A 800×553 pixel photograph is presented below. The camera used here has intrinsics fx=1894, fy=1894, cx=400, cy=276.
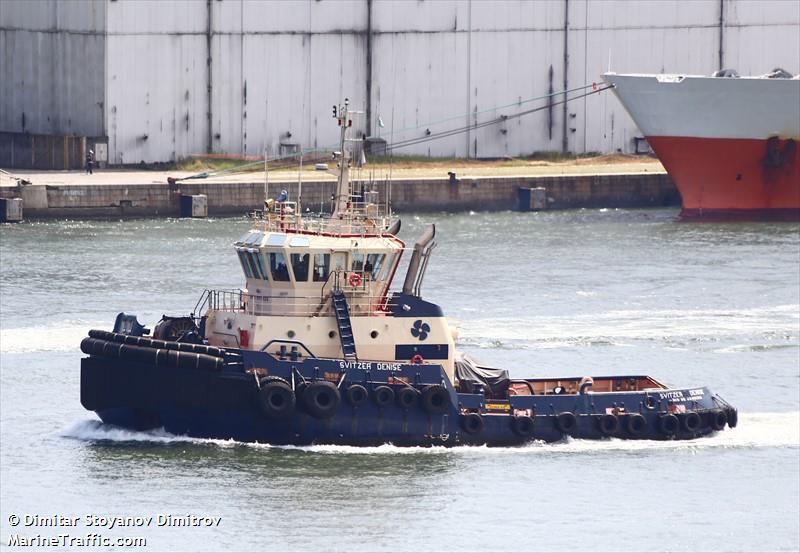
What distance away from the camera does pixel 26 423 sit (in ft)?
85.9

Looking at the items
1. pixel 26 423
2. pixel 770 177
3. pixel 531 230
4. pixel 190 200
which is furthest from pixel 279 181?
pixel 26 423

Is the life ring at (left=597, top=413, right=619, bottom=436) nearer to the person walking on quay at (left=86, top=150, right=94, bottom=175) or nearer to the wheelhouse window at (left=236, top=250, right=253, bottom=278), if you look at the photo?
the wheelhouse window at (left=236, top=250, right=253, bottom=278)

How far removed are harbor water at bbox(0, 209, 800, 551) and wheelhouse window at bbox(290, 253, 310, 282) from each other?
2.25m

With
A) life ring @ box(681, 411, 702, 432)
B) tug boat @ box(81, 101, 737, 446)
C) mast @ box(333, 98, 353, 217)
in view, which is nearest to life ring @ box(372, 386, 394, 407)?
tug boat @ box(81, 101, 737, 446)

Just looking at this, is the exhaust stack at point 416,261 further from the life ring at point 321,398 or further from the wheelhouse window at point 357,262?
the life ring at point 321,398

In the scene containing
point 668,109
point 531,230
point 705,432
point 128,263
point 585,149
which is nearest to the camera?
point 705,432

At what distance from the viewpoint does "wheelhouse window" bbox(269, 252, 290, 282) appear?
24750 millimetres

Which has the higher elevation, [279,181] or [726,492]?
[279,181]

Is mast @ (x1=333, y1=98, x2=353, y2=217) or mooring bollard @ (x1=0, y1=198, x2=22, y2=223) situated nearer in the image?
mast @ (x1=333, y1=98, x2=353, y2=217)

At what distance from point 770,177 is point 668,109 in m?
3.76

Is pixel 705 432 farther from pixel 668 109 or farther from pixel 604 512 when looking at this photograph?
pixel 668 109

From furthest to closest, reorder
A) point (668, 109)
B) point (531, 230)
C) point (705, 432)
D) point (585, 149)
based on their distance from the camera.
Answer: point (585, 149)
point (668, 109)
point (531, 230)
point (705, 432)

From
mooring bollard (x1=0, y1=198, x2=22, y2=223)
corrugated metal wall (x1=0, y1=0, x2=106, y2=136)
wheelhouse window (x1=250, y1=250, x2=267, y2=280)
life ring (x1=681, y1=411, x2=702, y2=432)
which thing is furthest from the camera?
corrugated metal wall (x1=0, y1=0, x2=106, y2=136)

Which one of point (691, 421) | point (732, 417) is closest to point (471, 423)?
point (691, 421)
